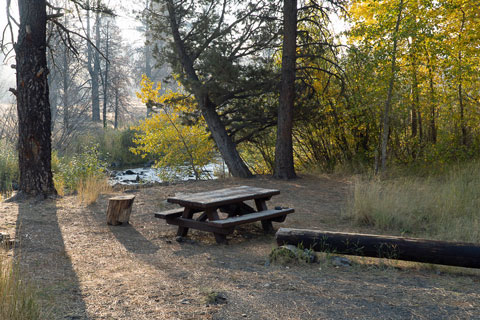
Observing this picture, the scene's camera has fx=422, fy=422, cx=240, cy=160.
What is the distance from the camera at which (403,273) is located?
3.94 m

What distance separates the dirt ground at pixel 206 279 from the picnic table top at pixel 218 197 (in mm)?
538

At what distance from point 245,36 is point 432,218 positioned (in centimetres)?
614

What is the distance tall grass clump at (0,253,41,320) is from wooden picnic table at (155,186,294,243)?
2.72 metres

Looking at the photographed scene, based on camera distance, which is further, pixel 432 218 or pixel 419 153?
pixel 419 153

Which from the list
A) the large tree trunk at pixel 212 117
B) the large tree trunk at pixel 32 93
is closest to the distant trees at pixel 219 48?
the large tree trunk at pixel 212 117

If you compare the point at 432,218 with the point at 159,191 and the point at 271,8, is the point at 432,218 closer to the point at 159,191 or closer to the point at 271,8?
the point at 159,191

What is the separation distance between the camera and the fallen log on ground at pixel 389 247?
3832 millimetres

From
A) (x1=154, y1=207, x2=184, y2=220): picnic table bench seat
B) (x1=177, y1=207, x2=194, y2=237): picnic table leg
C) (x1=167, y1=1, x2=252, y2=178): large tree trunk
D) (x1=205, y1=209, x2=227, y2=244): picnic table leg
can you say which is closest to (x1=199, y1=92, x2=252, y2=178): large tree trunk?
(x1=167, y1=1, x2=252, y2=178): large tree trunk

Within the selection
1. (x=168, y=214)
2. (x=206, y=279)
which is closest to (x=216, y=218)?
(x=168, y=214)

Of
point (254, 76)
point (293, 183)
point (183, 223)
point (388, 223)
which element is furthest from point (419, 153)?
point (183, 223)

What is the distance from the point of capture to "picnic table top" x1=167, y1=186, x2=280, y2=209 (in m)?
5.22

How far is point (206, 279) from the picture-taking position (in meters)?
3.72

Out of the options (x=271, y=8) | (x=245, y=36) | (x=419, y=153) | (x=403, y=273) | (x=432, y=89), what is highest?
(x=271, y=8)

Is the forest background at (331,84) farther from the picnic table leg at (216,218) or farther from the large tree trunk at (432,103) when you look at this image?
the picnic table leg at (216,218)
